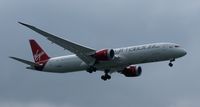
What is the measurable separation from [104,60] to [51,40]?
7042mm

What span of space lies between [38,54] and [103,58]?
14829 mm

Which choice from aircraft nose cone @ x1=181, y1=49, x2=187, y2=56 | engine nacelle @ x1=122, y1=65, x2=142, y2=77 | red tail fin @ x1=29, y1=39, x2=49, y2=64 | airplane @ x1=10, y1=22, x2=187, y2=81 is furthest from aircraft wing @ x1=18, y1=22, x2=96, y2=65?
aircraft nose cone @ x1=181, y1=49, x2=187, y2=56

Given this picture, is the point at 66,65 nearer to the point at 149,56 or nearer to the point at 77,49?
the point at 77,49

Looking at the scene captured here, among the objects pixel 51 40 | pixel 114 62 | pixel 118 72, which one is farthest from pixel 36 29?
pixel 118 72

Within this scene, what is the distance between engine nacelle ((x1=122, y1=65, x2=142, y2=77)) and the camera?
111m

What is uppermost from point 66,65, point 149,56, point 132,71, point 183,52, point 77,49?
point 132,71

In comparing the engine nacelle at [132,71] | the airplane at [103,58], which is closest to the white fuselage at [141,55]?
the airplane at [103,58]

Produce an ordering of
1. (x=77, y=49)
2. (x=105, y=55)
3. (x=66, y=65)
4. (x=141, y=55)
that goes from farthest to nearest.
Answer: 1. (x=66, y=65)
2. (x=77, y=49)
3. (x=105, y=55)
4. (x=141, y=55)

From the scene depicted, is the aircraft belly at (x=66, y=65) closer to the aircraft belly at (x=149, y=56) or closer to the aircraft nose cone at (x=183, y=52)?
the aircraft belly at (x=149, y=56)

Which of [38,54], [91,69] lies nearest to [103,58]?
[91,69]

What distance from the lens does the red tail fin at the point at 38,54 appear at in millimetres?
110812

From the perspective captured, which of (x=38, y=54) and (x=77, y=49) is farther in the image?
(x=38, y=54)

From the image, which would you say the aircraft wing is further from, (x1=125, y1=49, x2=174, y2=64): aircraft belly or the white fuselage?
(x1=125, y1=49, x2=174, y2=64): aircraft belly

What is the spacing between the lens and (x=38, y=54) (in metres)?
113
